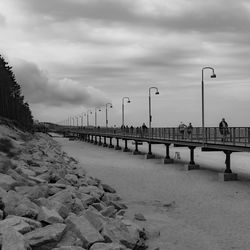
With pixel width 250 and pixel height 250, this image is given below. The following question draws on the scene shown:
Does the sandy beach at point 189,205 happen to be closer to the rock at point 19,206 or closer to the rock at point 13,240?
the rock at point 19,206

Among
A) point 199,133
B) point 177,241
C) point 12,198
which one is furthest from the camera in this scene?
point 199,133

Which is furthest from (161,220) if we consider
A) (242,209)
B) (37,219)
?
(37,219)

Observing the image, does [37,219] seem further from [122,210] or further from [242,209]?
[242,209]

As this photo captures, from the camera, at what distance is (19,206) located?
10297mm

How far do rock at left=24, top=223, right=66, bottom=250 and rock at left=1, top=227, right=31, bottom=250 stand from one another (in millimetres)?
302

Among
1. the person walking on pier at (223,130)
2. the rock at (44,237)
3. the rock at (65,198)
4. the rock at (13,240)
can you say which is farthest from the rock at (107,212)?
the person walking on pier at (223,130)

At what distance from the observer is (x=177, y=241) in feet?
40.2

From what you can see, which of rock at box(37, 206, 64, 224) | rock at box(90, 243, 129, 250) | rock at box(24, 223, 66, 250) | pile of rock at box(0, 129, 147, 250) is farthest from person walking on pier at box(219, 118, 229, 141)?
rock at box(24, 223, 66, 250)

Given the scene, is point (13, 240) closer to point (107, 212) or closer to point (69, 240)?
point (69, 240)

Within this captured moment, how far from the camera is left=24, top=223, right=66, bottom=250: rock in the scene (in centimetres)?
842

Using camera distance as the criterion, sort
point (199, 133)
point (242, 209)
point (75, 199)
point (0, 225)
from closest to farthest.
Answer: point (0, 225), point (75, 199), point (242, 209), point (199, 133)

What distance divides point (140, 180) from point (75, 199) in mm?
14004

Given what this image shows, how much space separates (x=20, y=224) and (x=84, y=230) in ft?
4.59

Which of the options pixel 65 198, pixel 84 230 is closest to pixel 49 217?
pixel 84 230
